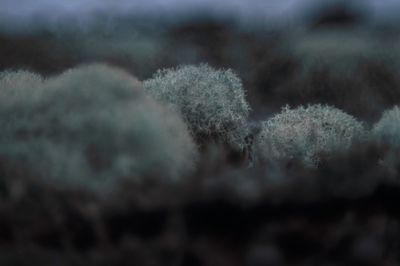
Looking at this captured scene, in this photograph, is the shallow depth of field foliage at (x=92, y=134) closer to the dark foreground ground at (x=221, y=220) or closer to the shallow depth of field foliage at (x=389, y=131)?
the dark foreground ground at (x=221, y=220)

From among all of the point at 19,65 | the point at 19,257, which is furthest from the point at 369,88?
the point at 19,257

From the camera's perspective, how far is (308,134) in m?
9.90

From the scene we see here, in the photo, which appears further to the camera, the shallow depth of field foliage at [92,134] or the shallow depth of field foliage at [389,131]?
the shallow depth of field foliage at [389,131]

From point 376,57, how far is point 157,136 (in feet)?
60.3

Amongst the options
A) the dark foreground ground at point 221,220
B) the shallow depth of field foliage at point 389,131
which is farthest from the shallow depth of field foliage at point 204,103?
the dark foreground ground at point 221,220

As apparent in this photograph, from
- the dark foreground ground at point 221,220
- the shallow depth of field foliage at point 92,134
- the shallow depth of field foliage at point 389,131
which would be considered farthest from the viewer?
the shallow depth of field foliage at point 389,131

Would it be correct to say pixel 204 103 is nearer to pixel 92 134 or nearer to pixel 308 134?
pixel 308 134

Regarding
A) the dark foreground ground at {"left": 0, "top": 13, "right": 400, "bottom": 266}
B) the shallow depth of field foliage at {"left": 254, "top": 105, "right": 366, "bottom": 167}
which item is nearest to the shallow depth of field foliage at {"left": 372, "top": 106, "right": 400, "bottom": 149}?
the shallow depth of field foliage at {"left": 254, "top": 105, "right": 366, "bottom": 167}

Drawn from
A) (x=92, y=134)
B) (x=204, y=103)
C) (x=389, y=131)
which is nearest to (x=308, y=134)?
(x=389, y=131)

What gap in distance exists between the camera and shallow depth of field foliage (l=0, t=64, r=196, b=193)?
20.3 feet

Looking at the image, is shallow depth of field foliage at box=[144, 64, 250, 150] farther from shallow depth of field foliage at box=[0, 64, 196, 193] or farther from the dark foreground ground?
the dark foreground ground

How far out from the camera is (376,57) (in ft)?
78.5

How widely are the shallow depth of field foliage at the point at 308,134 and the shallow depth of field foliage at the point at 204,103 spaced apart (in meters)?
0.39

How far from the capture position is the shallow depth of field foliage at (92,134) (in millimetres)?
6191
